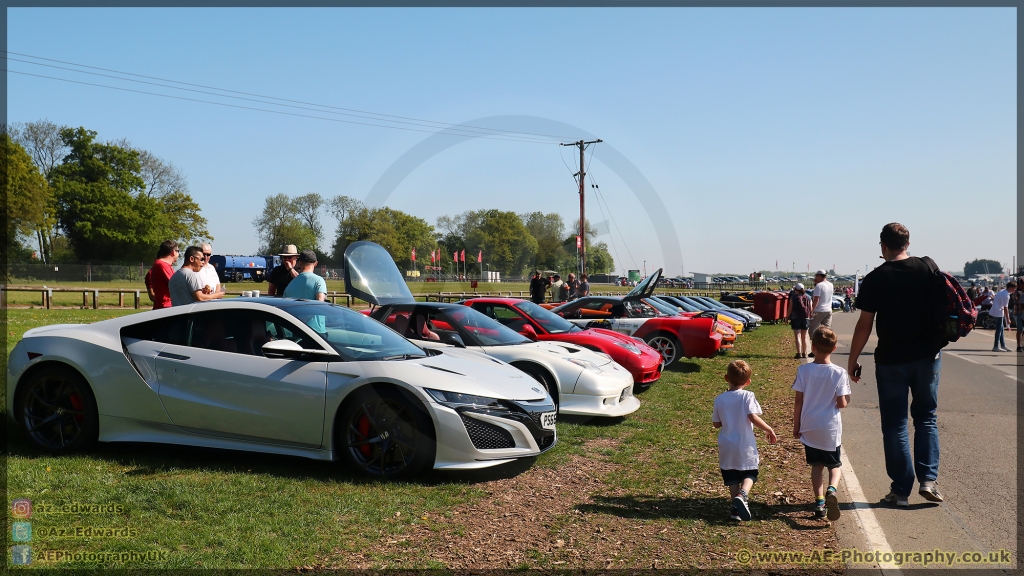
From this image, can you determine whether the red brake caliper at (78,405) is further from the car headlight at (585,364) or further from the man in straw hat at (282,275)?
the car headlight at (585,364)

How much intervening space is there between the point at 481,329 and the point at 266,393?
146 inches

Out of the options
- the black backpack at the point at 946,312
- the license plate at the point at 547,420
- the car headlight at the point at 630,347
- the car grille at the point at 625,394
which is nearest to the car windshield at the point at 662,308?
the car headlight at the point at 630,347

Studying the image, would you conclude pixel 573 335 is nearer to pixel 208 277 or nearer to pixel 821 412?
pixel 208 277

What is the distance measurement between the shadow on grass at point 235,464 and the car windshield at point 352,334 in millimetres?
960

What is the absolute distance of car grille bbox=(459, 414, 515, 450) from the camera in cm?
570

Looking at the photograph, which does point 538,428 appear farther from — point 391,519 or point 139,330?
point 139,330

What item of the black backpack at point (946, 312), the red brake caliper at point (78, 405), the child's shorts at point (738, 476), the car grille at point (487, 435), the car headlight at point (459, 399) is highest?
the black backpack at point (946, 312)

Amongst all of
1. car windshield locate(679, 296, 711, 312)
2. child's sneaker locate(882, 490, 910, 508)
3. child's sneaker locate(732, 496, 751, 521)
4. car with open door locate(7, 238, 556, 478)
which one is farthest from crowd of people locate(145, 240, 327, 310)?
car windshield locate(679, 296, 711, 312)

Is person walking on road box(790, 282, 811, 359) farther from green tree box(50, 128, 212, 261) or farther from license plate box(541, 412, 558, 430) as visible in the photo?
green tree box(50, 128, 212, 261)

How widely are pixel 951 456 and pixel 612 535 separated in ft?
14.3

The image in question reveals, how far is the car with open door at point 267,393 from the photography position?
5.69 metres

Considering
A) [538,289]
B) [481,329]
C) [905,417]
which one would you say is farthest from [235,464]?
[538,289]

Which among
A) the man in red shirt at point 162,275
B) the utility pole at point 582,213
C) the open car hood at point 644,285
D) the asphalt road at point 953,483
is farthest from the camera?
the utility pole at point 582,213

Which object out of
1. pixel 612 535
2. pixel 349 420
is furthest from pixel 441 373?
pixel 612 535
